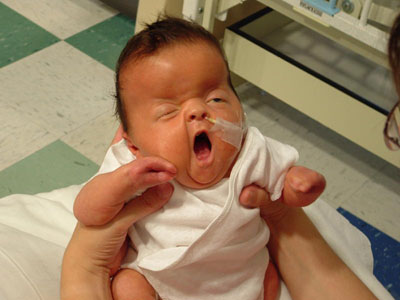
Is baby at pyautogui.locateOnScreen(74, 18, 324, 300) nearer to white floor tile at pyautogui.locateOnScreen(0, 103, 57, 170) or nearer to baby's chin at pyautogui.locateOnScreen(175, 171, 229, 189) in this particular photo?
baby's chin at pyautogui.locateOnScreen(175, 171, 229, 189)

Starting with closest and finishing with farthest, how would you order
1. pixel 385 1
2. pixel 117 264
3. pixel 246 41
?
pixel 117 264
pixel 385 1
pixel 246 41

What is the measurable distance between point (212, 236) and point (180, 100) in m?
0.21

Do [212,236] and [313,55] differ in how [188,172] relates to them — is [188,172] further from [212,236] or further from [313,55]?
[313,55]

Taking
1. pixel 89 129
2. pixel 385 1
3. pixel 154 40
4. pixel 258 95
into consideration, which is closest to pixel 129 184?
pixel 154 40

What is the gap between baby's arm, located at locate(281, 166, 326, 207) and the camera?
0.94 metres

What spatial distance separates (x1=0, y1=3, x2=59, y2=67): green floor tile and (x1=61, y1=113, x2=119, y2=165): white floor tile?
1.25 feet

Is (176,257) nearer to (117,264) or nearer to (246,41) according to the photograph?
(117,264)

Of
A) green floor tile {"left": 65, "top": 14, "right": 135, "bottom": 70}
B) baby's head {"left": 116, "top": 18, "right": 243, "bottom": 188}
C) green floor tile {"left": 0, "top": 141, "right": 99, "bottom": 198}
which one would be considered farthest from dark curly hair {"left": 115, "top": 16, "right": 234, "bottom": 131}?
green floor tile {"left": 65, "top": 14, "right": 135, "bottom": 70}

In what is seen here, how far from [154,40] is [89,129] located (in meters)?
0.84

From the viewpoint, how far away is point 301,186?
946mm

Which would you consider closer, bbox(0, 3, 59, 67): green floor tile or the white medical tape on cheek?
the white medical tape on cheek

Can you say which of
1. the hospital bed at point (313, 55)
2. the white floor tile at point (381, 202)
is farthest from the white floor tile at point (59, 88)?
the white floor tile at point (381, 202)

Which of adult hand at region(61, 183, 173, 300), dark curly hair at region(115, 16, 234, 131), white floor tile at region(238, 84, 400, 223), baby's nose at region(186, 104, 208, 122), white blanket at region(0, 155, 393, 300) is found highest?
dark curly hair at region(115, 16, 234, 131)

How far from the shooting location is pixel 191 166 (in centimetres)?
93
